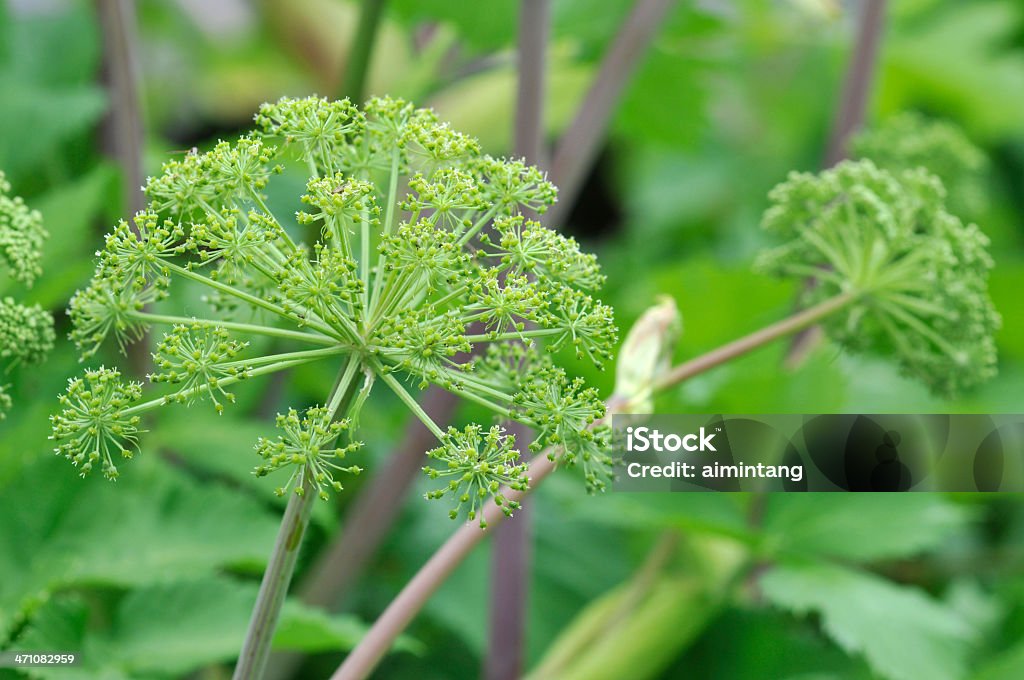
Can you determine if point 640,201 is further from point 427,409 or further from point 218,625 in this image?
point 218,625

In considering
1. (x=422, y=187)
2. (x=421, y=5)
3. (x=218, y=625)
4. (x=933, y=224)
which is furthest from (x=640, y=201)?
(x=422, y=187)

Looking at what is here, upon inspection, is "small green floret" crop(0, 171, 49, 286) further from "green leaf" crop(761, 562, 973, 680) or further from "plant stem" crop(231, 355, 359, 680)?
"green leaf" crop(761, 562, 973, 680)

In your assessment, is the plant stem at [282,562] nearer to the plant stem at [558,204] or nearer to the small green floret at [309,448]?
the small green floret at [309,448]

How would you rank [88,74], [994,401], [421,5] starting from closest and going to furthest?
[421,5], [88,74], [994,401]

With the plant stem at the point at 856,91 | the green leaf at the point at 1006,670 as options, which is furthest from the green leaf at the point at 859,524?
the plant stem at the point at 856,91

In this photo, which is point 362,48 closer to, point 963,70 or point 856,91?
point 856,91

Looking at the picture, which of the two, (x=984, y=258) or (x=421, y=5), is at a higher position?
(x=421, y=5)
